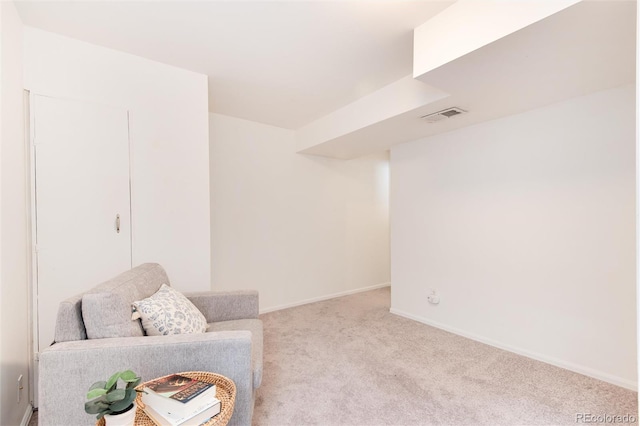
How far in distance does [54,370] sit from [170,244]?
46.6 inches

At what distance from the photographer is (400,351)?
254cm

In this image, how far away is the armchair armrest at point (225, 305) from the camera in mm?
2107

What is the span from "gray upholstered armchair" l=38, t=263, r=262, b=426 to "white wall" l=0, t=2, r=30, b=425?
18.4 inches

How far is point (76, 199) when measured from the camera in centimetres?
198

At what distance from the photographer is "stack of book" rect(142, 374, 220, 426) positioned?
1020mm

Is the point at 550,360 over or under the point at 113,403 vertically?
under

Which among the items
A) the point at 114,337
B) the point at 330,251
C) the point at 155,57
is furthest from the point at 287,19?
the point at 330,251

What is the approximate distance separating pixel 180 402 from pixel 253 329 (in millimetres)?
903

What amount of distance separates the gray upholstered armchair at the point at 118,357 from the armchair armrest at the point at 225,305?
0.60m

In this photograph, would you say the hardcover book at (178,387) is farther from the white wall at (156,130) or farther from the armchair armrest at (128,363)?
the white wall at (156,130)

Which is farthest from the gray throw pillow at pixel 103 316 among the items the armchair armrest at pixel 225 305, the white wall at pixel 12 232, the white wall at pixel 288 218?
the white wall at pixel 288 218

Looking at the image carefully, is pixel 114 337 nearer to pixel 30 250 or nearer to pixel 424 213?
pixel 30 250

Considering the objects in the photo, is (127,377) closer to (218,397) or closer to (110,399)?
(110,399)

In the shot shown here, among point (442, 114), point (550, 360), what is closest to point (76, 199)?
point (442, 114)
